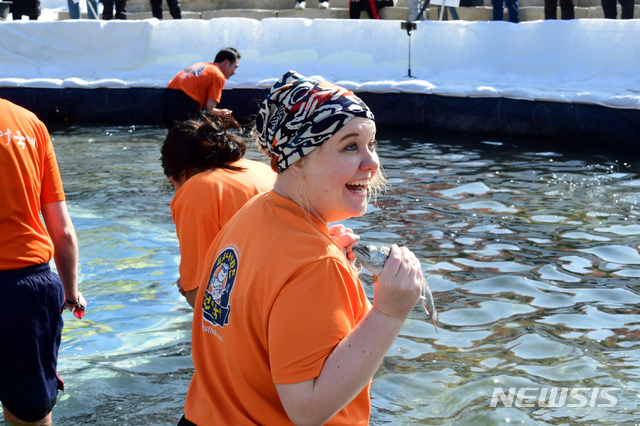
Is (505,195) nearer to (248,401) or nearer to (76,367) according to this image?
(76,367)

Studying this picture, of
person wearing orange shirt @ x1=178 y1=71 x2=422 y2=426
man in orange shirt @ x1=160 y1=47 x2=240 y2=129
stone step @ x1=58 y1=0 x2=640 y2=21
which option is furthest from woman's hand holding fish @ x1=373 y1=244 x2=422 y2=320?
stone step @ x1=58 y1=0 x2=640 y2=21

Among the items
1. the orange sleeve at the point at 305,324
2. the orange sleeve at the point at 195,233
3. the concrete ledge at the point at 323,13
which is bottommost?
the orange sleeve at the point at 195,233

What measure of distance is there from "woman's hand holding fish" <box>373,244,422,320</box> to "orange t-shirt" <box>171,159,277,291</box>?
1.29m

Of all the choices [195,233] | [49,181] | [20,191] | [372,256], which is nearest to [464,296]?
[195,233]

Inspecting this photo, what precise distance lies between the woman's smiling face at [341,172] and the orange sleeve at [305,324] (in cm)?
20

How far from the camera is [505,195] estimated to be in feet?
21.2

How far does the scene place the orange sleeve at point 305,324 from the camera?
4.54 feet

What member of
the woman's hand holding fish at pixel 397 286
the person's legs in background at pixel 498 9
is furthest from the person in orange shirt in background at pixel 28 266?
the person's legs in background at pixel 498 9

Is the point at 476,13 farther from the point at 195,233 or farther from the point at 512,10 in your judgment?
the point at 195,233

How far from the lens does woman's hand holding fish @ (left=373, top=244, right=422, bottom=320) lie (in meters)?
1.44

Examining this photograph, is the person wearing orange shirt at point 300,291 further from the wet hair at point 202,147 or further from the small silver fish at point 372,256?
the wet hair at point 202,147

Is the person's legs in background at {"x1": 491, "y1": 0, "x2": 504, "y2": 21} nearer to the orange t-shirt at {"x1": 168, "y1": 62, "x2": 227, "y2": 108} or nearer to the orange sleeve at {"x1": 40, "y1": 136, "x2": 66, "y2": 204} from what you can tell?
the orange t-shirt at {"x1": 168, "y1": 62, "x2": 227, "y2": 108}

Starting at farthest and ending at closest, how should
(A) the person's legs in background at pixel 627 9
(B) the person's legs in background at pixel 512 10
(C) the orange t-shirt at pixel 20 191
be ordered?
(B) the person's legs in background at pixel 512 10 → (A) the person's legs in background at pixel 627 9 → (C) the orange t-shirt at pixel 20 191

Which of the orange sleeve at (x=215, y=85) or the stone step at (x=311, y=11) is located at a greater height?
the stone step at (x=311, y=11)
